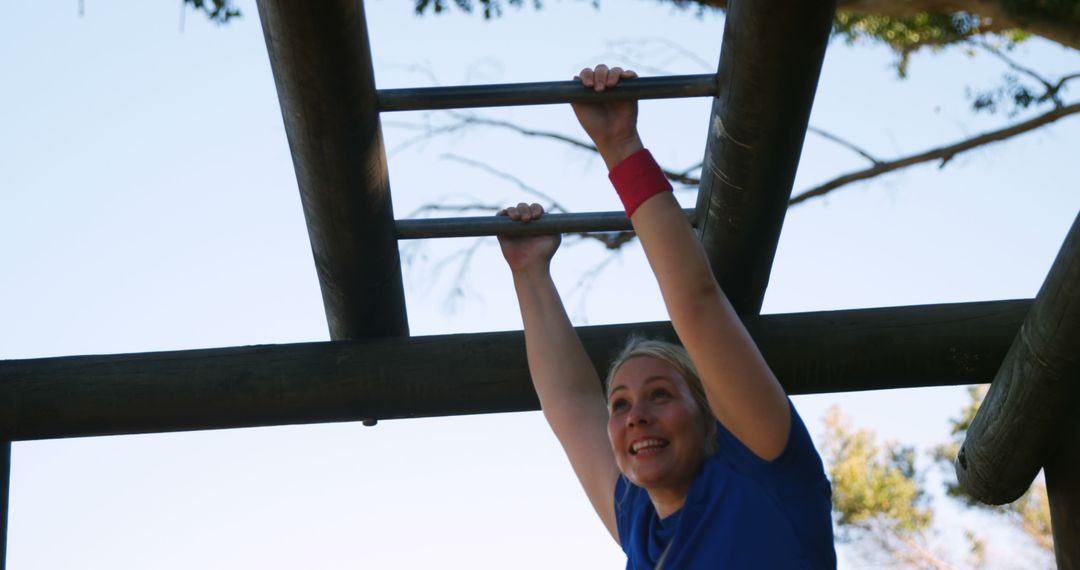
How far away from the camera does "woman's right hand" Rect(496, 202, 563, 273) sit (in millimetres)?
2203

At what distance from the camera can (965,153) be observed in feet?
16.5

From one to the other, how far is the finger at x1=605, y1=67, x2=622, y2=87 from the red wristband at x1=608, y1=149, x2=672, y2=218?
247 mm

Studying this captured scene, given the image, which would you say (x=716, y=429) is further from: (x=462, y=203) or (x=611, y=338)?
(x=462, y=203)

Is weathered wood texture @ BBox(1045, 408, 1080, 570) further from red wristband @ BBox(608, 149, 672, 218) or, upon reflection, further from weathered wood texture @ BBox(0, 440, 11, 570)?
weathered wood texture @ BBox(0, 440, 11, 570)

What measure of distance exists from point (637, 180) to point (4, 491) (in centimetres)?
148

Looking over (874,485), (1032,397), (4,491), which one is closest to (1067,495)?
(1032,397)

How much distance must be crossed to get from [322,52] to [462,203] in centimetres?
214

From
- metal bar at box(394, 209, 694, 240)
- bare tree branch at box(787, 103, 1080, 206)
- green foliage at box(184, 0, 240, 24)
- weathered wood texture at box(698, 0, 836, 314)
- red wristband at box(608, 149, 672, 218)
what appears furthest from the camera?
bare tree branch at box(787, 103, 1080, 206)

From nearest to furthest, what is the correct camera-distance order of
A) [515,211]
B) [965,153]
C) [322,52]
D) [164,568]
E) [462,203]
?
[322,52] → [515,211] → [462,203] → [965,153] → [164,568]

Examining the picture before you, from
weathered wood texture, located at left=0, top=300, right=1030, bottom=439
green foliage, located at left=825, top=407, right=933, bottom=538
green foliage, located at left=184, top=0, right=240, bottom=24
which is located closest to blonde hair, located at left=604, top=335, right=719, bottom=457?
weathered wood texture, located at left=0, top=300, right=1030, bottom=439

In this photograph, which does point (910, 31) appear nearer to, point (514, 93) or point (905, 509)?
point (514, 93)

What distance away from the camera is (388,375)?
2.33 m

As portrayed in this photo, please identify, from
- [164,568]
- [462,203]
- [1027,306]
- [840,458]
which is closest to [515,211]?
[1027,306]

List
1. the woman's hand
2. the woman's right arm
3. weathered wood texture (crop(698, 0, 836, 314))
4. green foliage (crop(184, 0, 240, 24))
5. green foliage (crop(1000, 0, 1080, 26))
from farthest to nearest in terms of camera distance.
→ green foliage (crop(1000, 0, 1080, 26)) → green foliage (crop(184, 0, 240, 24)) → the woman's right arm → weathered wood texture (crop(698, 0, 836, 314)) → the woman's hand
